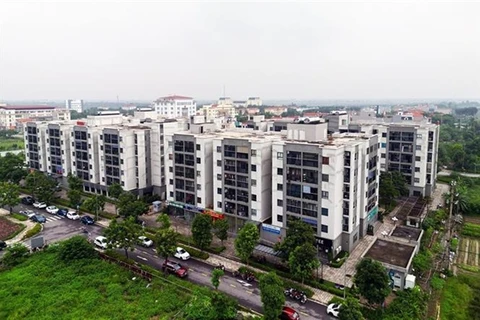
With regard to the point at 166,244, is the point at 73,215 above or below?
below

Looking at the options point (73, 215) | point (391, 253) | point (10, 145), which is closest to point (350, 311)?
point (391, 253)

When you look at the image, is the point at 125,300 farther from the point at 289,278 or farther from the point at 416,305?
the point at 416,305

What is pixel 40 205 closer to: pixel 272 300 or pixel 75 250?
pixel 75 250

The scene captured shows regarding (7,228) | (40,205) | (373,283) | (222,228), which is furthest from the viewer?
(40,205)

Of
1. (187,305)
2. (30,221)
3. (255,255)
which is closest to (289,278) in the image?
(255,255)

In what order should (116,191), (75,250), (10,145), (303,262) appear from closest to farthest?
(303,262), (75,250), (116,191), (10,145)

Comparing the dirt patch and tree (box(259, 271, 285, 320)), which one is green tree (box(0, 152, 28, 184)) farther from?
tree (box(259, 271, 285, 320))

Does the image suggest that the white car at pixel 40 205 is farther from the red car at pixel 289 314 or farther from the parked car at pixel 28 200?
the red car at pixel 289 314
